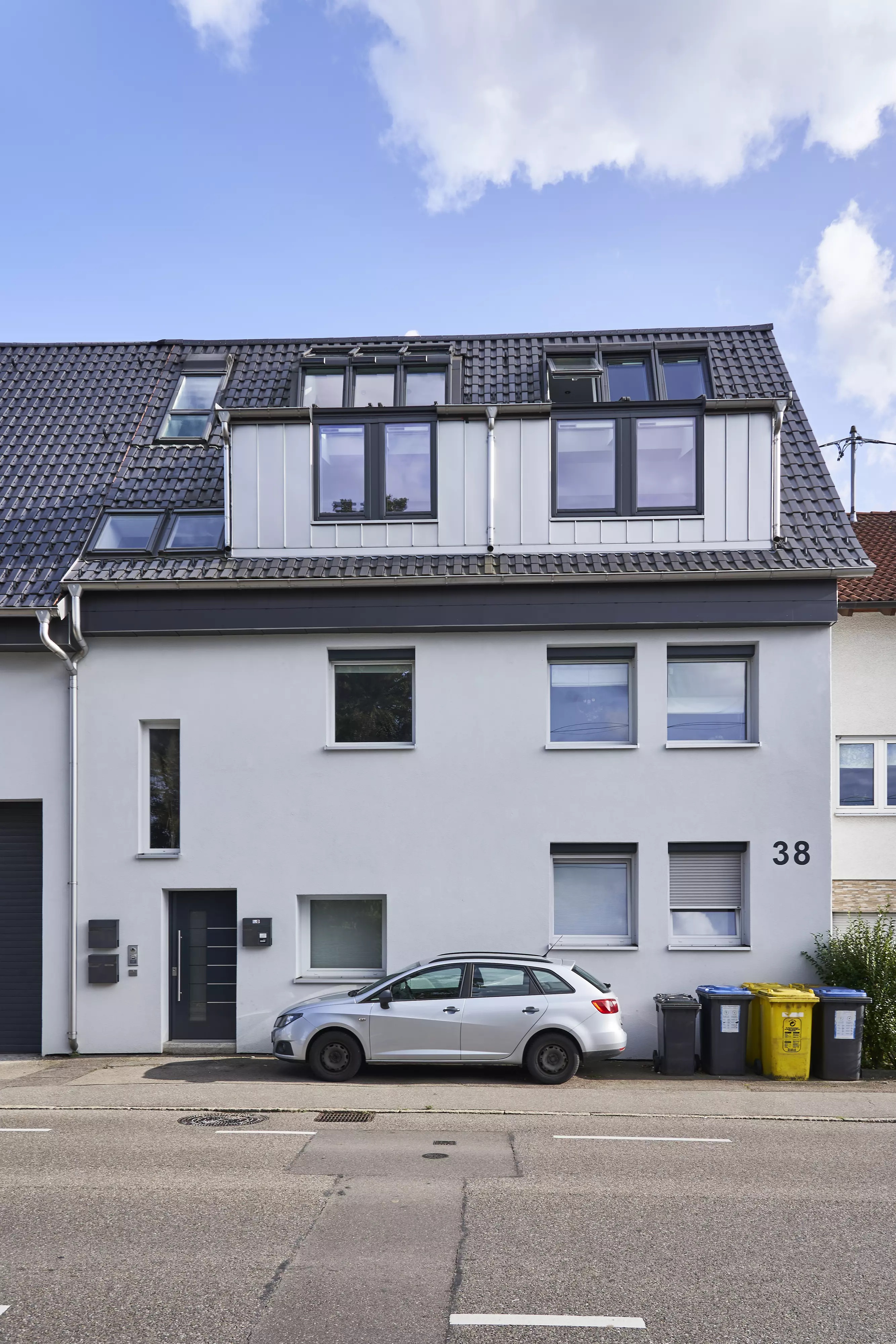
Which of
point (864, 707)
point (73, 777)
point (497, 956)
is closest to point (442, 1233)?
point (497, 956)

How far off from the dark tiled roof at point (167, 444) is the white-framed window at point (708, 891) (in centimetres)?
380

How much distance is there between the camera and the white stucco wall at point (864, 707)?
56.4ft

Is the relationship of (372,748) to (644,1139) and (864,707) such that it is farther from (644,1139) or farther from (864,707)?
(864,707)

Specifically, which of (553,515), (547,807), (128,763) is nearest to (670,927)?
(547,807)

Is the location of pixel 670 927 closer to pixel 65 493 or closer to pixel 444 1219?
pixel 444 1219

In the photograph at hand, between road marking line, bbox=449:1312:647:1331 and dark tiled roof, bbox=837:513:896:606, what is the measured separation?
11.9 m

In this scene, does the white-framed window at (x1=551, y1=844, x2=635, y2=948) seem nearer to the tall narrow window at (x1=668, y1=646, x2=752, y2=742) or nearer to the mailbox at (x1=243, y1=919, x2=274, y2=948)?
the tall narrow window at (x1=668, y1=646, x2=752, y2=742)

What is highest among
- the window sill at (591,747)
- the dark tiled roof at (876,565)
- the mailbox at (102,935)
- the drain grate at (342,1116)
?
the dark tiled roof at (876,565)

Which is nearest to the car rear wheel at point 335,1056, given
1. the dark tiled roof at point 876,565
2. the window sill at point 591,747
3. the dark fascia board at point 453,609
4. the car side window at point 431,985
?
the car side window at point 431,985

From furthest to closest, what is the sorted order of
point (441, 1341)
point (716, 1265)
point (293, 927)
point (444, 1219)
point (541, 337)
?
point (541, 337) < point (293, 927) < point (444, 1219) < point (716, 1265) < point (441, 1341)

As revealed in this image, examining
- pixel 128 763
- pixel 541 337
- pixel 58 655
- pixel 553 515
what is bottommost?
pixel 128 763

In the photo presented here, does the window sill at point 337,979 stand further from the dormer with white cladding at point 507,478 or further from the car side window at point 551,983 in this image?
the dormer with white cladding at point 507,478

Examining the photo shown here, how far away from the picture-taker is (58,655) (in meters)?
14.7

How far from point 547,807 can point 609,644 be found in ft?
7.81
